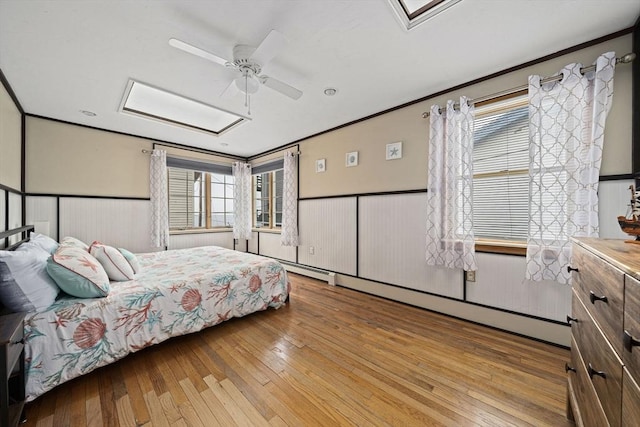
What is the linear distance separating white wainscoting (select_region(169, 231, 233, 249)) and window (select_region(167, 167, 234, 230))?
21cm

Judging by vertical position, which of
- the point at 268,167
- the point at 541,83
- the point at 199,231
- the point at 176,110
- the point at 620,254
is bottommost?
the point at 199,231

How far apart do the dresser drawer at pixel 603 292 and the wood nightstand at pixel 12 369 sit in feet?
7.49

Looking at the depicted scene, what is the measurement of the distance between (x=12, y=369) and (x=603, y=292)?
8.18 ft

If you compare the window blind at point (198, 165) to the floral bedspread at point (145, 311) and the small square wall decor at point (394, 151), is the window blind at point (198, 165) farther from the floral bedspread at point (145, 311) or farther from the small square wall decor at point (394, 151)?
the small square wall decor at point (394, 151)

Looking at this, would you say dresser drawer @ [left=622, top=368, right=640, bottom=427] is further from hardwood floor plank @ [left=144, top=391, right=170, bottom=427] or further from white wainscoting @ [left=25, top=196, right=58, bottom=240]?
white wainscoting @ [left=25, top=196, right=58, bottom=240]

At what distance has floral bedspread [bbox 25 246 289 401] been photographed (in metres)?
1.44

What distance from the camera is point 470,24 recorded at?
1691 mm

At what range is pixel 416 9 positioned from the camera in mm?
1630

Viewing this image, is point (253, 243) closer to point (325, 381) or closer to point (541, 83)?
point (325, 381)

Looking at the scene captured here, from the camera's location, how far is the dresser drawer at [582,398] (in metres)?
0.88

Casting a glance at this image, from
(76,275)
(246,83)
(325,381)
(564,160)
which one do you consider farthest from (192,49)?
(564,160)

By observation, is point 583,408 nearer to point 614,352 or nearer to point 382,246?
point 614,352

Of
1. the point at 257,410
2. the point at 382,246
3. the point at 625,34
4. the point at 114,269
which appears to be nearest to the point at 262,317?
the point at 257,410

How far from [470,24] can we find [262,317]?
3.09m
